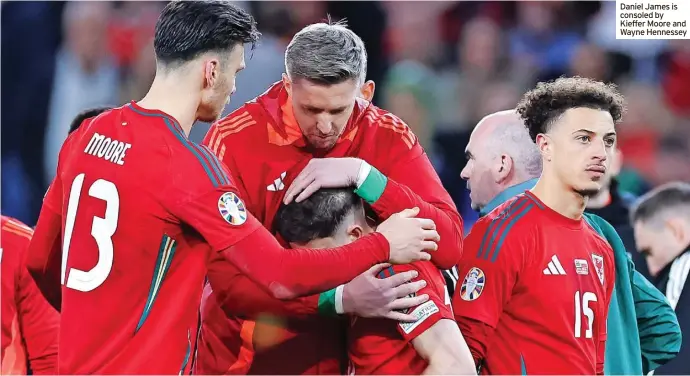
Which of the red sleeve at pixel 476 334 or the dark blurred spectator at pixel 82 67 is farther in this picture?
the dark blurred spectator at pixel 82 67

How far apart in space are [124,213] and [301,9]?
16.0ft

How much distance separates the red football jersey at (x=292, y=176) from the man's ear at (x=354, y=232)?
99 mm

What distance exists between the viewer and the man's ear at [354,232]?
3529 millimetres

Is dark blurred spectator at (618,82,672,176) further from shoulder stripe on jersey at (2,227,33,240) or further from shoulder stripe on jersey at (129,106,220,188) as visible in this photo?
shoulder stripe on jersey at (129,106,220,188)

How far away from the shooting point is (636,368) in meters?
4.05

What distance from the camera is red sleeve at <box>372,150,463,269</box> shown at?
11.7 ft

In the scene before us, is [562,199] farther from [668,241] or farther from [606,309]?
[668,241]

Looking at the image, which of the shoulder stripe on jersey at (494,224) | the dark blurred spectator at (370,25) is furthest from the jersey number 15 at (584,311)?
the dark blurred spectator at (370,25)

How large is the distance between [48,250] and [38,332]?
1.18 meters

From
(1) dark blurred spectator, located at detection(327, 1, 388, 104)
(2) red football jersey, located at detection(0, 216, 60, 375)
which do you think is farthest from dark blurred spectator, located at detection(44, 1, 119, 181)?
(2) red football jersey, located at detection(0, 216, 60, 375)

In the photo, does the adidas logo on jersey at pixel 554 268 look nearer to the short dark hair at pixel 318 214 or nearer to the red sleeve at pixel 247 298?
the short dark hair at pixel 318 214

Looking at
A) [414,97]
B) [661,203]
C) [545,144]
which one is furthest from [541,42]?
[545,144]

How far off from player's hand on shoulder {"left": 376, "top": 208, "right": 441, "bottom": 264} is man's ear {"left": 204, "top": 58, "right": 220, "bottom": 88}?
733 mm

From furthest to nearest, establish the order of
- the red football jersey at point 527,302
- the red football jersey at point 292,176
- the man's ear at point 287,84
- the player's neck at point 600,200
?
the player's neck at point 600,200
the man's ear at point 287,84
the red football jersey at point 527,302
the red football jersey at point 292,176
